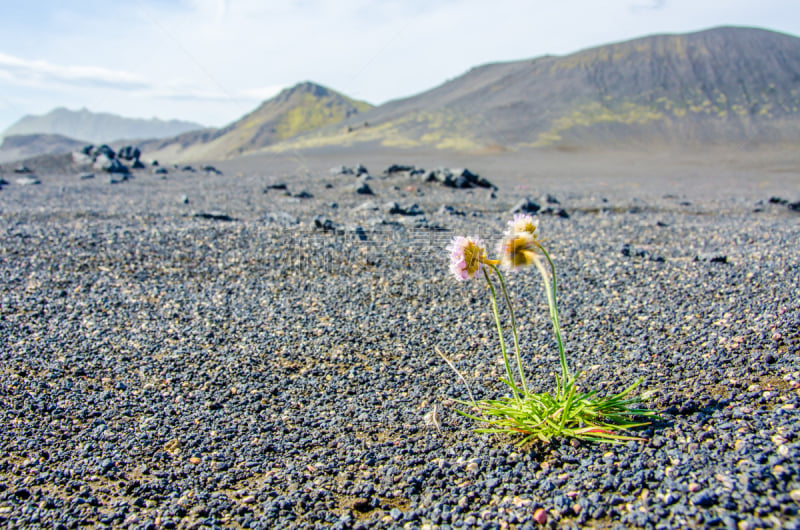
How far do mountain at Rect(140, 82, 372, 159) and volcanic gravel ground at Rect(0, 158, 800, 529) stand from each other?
4510 inches

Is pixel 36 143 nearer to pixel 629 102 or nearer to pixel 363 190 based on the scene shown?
pixel 629 102

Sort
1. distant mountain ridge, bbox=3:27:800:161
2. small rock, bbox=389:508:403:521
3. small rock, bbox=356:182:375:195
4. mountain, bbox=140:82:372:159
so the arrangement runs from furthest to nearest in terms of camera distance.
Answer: mountain, bbox=140:82:372:159 < distant mountain ridge, bbox=3:27:800:161 < small rock, bbox=356:182:375:195 < small rock, bbox=389:508:403:521

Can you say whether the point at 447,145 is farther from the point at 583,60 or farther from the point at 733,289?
the point at 733,289

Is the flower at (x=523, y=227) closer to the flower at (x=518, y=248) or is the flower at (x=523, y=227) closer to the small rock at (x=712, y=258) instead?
the flower at (x=518, y=248)

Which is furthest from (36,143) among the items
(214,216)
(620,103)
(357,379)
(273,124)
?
(357,379)

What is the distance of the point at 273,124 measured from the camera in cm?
13075

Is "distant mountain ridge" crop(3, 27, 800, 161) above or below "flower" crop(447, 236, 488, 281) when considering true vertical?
above

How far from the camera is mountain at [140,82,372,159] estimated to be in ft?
408

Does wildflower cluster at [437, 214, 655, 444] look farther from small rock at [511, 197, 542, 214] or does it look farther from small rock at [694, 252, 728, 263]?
small rock at [511, 197, 542, 214]

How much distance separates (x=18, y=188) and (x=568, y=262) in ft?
49.8

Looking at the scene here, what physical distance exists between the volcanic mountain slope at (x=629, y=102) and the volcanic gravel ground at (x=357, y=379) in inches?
1688

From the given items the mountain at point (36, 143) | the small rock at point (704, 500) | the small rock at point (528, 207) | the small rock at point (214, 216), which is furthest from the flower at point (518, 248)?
the mountain at point (36, 143)

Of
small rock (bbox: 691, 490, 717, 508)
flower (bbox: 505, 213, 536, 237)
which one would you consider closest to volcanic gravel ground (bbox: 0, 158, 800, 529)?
small rock (bbox: 691, 490, 717, 508)

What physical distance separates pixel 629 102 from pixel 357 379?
61.8m
